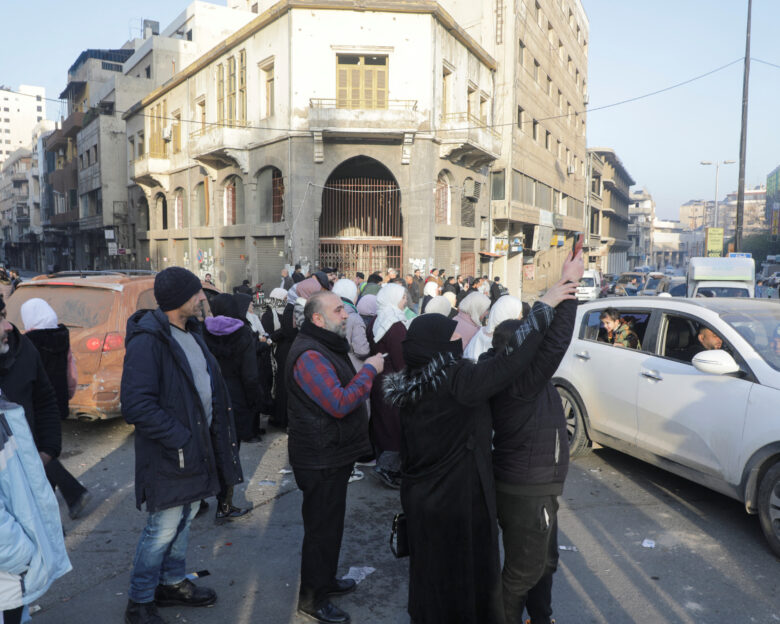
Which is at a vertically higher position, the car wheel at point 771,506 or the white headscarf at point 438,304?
the white headscarf at point 438,304

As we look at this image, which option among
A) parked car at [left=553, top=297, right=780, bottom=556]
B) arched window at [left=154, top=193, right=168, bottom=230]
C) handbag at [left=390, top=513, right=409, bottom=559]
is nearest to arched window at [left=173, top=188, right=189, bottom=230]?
arched window at [left=154, top=193, right=168, bottom=230]

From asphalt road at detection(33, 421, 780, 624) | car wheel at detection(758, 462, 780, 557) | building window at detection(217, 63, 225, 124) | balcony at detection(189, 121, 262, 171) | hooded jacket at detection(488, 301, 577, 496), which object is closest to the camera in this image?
hooded jacket at detection(488, 301, 577, 496)

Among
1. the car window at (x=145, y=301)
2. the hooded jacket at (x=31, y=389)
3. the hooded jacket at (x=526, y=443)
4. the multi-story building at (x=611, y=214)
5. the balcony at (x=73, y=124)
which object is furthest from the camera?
the multi-story building at (x=611, y=214)

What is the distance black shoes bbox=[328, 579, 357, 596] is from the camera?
3.55m

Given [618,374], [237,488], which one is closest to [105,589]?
[237,488]

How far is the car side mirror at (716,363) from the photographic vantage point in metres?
4.21

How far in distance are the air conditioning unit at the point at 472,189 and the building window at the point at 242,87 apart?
9.27 meters

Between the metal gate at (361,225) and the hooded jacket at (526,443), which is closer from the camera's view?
the hooded jacket at (526,443)

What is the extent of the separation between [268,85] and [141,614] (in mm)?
22288

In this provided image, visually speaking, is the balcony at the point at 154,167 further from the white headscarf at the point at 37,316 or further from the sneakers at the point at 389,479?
the sneakers at the point at 389,479

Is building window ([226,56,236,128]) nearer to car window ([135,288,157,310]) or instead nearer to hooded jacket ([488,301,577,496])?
car window ([135,288,157,310])

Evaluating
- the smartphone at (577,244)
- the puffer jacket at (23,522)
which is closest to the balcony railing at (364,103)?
the smartphone at (577,244)

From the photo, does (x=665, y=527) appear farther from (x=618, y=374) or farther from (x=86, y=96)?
(x=86, y=96)

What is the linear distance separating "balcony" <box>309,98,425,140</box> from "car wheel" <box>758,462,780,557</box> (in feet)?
60.2
